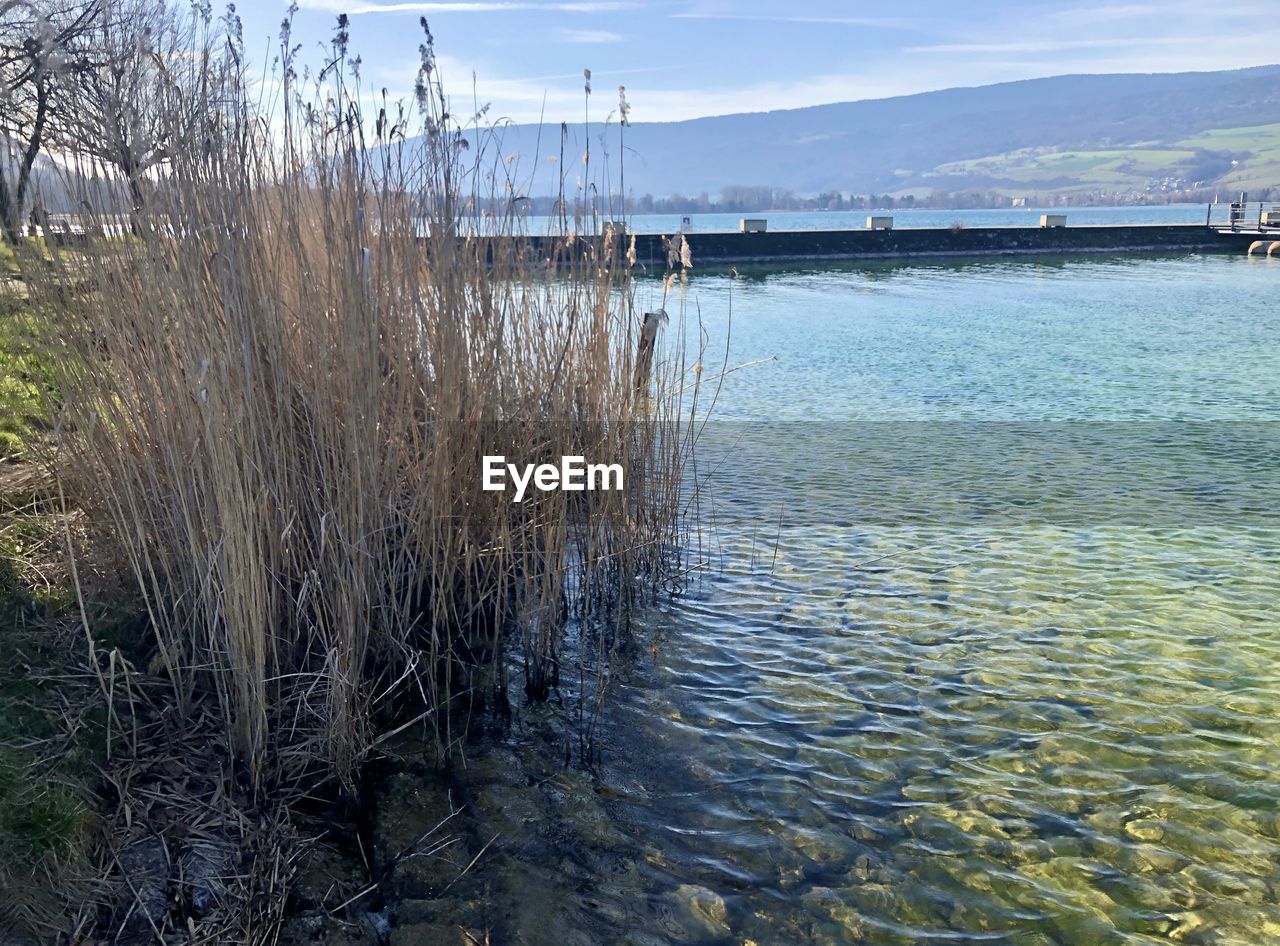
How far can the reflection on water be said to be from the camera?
2584mm

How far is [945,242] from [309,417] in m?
31.0

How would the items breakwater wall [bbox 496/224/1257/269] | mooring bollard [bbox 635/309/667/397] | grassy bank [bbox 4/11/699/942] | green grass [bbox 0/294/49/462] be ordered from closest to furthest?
1. grassy bank [bbox 4/11/699/942]
2. green grass [bbox 0/294/49/462]
3. mooring bollard [bbox 635/309/667/397]
4. breakwater wall [bbox 496/224/1257/269]

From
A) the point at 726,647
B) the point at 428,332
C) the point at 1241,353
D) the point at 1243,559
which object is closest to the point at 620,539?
the point at 726,647

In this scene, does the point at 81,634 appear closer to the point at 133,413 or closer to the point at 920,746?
the point at 133,413

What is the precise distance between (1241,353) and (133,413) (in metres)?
13.5

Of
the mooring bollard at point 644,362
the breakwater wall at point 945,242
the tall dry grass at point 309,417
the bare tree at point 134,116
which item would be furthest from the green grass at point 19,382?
the breakwater wall at point 945,242

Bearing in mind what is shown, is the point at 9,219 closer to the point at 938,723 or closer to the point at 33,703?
the point at 33,703

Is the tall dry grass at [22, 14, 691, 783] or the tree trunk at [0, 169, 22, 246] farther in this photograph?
the tree trunk at [0, 169, 22, 246]

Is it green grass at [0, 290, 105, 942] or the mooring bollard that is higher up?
the mooring bollard

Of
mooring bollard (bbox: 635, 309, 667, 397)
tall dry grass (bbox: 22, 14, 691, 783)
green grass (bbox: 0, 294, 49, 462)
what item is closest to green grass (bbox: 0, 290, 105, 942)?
green grass (bbox: 0, 294, 49, 462)

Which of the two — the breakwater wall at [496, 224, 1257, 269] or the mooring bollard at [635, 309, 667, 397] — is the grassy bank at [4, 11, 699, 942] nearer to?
the mooring bollard at [635, 309, 667, 397]

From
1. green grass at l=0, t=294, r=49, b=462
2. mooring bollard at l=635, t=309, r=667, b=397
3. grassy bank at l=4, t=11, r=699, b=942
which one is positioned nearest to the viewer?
grassy bank at l=4, t=11, r=699, b=942

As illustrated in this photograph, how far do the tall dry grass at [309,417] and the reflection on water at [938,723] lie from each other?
62 centimetres

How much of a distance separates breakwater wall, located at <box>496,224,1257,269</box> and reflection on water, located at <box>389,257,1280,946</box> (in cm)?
2200
